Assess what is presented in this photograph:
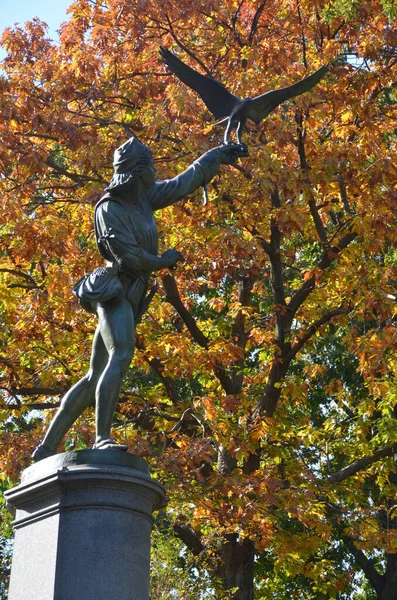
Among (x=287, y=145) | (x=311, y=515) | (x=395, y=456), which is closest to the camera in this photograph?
(x=311, y=515)

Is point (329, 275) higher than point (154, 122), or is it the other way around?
point (154, 122)

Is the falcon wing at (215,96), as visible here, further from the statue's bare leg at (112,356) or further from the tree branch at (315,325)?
the tree branch at (315,325)

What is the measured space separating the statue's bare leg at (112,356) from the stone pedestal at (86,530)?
0.38m

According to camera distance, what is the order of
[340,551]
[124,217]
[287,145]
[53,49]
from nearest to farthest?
[124,217]
[287,145]
[53,49]
[340,551]

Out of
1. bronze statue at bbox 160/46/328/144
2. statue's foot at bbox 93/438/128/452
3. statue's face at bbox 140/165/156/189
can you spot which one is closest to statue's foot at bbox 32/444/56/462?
statue's foot at bbox 93/438/128/452

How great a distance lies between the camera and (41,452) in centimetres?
691

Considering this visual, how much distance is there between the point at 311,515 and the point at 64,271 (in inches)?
198

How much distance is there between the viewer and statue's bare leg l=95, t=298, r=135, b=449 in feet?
21.9

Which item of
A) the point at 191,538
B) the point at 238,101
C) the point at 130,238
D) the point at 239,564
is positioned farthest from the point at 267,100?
the point at 191,538

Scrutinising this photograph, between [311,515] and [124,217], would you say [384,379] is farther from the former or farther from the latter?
[124,217]

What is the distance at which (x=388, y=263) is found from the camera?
1557 centimetres

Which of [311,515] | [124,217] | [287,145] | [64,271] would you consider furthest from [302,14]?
[124,217]

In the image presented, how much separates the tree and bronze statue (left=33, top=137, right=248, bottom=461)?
5.05 meters

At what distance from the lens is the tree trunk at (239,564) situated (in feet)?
44.2
